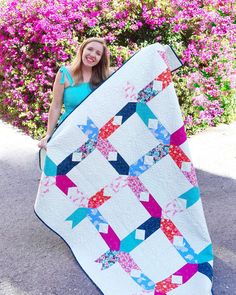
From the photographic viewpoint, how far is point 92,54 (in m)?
3.20

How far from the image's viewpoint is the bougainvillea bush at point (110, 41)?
5996mm

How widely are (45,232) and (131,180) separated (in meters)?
0.98

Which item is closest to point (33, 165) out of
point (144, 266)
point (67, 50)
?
point (67, 50)

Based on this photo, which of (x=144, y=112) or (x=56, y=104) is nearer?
(x=144, y=112)

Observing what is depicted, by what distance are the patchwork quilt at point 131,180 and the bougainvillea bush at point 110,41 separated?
3255 millimetres

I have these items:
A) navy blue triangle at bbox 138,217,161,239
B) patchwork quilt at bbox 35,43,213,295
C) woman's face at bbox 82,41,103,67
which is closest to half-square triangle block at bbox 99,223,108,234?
patchwork quilt at bbox 35,43,213,295

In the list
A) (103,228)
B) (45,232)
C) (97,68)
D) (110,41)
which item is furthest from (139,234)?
(110,41)

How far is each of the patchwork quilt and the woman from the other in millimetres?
307

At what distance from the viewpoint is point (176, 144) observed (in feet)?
9.28

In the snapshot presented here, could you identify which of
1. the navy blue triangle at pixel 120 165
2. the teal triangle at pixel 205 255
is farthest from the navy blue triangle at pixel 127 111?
the teal triangle at pixel 205 255

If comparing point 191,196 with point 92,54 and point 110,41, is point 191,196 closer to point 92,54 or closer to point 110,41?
point 92,54

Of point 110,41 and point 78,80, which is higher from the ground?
point 78,80

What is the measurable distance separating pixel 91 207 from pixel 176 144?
697 millimetres

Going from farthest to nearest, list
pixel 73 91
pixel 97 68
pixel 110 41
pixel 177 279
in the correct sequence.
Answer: pixel 110 41 → pixel 97 68 → pixel 73 91 → pixel 177 279
